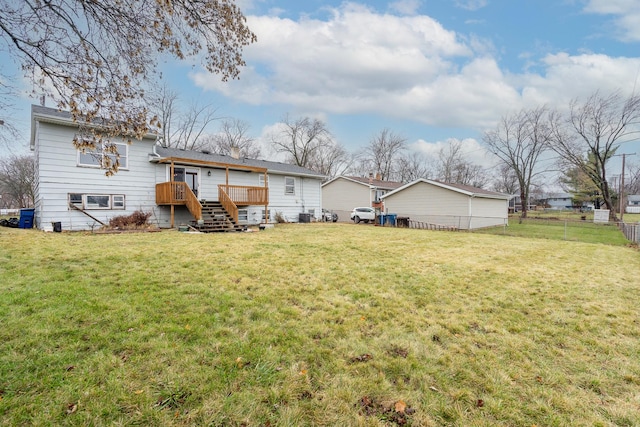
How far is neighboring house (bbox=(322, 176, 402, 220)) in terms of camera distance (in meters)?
28.6

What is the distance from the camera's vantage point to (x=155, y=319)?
335cm

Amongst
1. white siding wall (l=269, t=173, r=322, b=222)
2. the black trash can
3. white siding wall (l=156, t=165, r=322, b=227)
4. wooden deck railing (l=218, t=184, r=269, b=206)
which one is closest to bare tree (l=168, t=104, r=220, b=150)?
white siding wall (l=269, t=173, r=322, b=222)

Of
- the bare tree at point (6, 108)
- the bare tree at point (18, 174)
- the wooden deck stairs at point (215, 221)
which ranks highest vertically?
the bare tree at point (18, 174)

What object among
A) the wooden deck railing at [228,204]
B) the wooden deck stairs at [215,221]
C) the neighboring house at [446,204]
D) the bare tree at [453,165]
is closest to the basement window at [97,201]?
the wooden deck stairs at [215,221]

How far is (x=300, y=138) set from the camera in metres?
37.3

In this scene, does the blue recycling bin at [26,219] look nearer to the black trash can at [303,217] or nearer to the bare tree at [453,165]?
the black trash can at [303,217]

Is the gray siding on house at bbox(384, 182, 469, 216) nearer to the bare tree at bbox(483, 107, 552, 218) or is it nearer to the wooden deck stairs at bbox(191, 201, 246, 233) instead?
the bare tree at bbox(483, 107, 552, 218)

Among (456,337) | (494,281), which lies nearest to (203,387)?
(456,337)

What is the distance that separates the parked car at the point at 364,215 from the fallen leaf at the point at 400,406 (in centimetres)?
2222

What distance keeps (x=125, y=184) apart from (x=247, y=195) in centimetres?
541

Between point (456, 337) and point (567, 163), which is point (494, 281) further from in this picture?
point (567, 163)

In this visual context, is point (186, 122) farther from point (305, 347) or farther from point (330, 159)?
point (305, 347)

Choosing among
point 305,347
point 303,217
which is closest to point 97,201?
point 303,217

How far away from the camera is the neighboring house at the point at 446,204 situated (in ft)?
63.7
